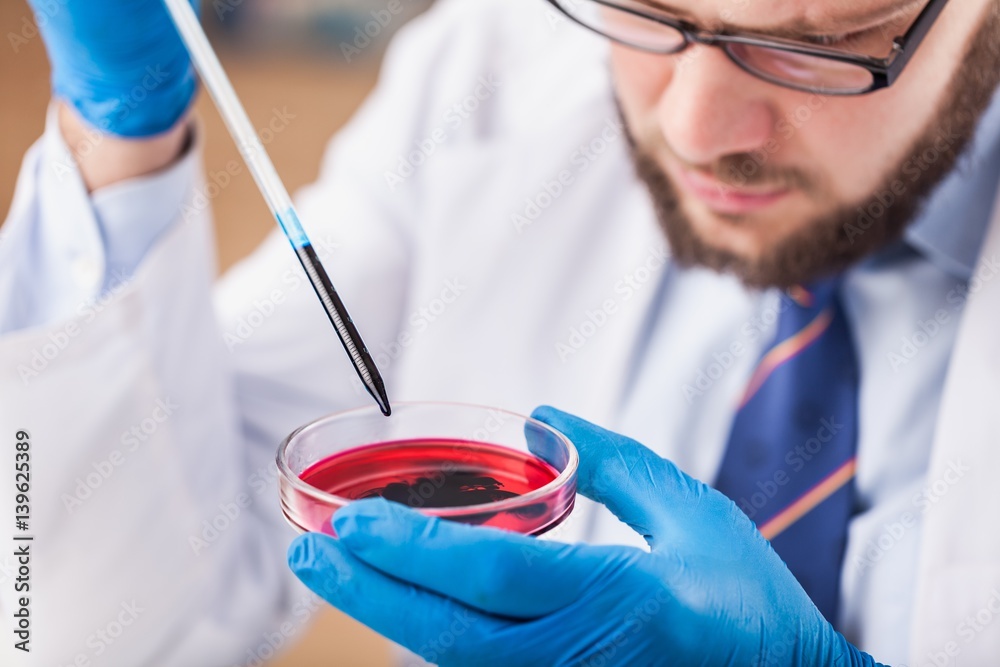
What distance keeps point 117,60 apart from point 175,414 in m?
0.40

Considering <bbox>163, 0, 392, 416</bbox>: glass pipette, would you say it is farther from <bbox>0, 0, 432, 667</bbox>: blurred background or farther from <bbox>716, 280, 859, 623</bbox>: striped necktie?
<bbox>0, 0, 432, 667</bbox>: blurred background

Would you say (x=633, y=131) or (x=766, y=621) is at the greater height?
(x=633, y=131)

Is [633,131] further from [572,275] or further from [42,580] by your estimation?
[42,580]

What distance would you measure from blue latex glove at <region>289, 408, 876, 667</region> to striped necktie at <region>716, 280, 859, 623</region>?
0.32 m

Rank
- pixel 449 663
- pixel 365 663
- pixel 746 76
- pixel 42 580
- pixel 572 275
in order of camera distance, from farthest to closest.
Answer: pixel 365 663 < pixel 572 275 < pixel 42 580 < pixel 746 76 < pixel 449 663

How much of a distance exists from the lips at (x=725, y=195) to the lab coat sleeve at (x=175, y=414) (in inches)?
19.1

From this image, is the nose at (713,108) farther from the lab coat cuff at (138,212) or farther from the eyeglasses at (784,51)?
the lab coat cuff at (138,212)

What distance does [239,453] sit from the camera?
4.03 ft

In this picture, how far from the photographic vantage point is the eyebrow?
82 cm

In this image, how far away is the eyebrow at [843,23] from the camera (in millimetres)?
823

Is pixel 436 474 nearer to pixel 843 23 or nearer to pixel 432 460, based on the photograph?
pixel 432 460

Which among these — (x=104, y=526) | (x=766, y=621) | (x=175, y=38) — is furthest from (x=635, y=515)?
(x=175, y=38)

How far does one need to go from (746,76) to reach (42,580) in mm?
886

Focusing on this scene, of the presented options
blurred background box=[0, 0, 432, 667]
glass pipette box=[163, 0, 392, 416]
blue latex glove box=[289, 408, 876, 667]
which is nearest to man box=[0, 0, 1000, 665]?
blue latex glove box=[289, 408, 876, 667]
